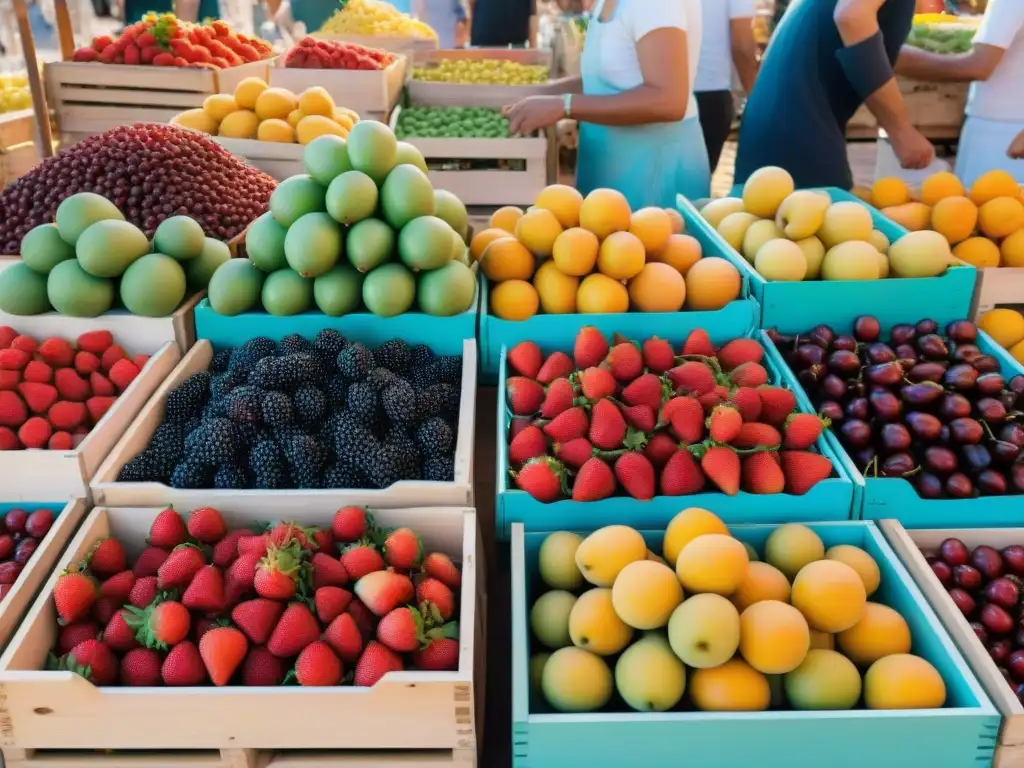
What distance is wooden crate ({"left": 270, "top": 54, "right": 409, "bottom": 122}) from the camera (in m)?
3.69

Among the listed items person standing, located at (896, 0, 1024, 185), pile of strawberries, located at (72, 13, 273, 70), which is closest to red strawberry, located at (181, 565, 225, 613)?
pile of strawberries, located at (72, 13, 273, 70)

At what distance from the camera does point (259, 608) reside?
4.00 ft

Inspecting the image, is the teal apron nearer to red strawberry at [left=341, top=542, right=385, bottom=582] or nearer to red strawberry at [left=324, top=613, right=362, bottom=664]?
Result: red strawberry at [left=341, top=542, right=385, bottom=582]

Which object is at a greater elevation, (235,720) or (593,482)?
(593,482)

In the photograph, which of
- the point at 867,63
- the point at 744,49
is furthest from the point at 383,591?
the point at 744,49

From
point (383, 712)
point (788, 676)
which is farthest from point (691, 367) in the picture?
point (383, 712)

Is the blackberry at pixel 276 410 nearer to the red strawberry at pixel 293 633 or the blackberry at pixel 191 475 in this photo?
the blackberry at pixel 191 475

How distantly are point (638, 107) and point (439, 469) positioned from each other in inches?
59.4

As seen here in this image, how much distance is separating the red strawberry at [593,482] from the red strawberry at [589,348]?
32cm

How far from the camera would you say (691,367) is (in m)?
1.57

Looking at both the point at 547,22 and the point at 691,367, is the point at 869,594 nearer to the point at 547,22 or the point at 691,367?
the point at 691,367

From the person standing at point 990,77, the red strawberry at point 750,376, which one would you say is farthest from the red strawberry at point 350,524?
the person standing at point 990,77

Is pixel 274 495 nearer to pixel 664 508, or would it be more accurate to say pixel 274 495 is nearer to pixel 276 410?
pixel 276 410

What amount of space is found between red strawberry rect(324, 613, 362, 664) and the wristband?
2186 mm
